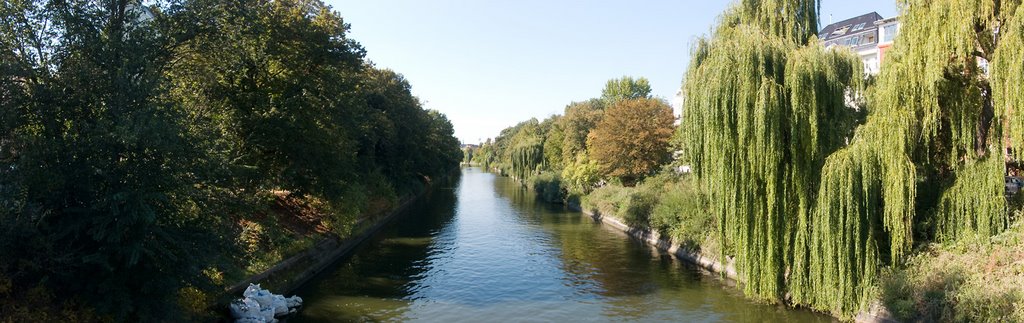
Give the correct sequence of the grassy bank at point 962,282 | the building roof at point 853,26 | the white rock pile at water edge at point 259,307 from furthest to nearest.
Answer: the building roof at point 853,26, the white rock pile at water edge at point 259,307, the grassy bank at point 962,282

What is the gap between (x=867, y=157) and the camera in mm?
14156

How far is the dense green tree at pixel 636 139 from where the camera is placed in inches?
1668

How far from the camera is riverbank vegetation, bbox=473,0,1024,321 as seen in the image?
13.1m

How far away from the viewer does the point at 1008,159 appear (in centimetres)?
1439

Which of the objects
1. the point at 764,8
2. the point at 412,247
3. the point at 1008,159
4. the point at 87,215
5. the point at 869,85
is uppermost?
the point at 764,8

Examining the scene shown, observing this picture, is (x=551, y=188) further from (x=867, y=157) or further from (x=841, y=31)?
(x=867, y=157)

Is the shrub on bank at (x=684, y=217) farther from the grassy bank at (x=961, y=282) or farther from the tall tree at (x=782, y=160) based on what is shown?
the grassy bank at (x=961, y=282)

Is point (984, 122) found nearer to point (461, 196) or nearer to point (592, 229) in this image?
point (592, 229)

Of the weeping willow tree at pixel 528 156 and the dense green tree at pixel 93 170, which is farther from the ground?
the weeping willow tree at pixel 528 156

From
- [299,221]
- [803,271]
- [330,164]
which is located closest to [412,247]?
[299,221]

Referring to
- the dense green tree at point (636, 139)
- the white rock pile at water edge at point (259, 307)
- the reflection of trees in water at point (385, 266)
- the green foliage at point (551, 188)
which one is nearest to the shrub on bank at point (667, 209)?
the dense green tree at point (636, 139)

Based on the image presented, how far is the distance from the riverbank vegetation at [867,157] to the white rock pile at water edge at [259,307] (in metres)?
12.7

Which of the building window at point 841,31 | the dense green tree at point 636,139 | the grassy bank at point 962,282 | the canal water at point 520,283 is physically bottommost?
the canal water at point 520,283

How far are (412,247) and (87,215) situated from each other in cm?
1998
